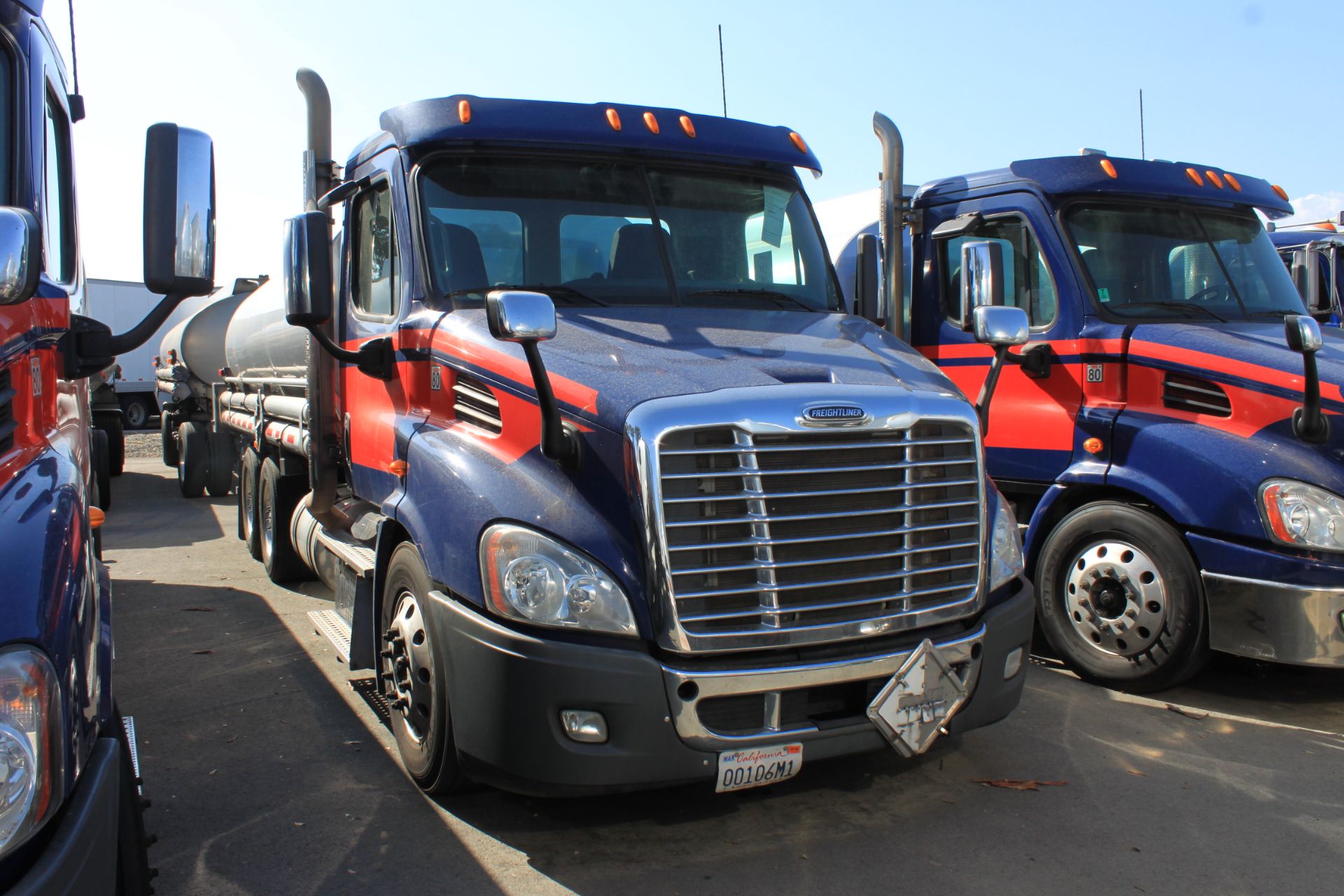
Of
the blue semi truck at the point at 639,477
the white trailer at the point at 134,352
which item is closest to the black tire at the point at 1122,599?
the blue semi truck at the point at 639,477

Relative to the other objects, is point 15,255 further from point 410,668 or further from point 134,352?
point 134,352

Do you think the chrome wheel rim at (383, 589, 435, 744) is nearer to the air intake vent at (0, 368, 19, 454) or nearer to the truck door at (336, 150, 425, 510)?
the truck door at (336, 150, 425, 510)

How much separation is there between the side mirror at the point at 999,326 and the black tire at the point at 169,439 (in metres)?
13.6

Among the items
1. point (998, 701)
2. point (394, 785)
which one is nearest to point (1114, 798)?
point (998, 701)

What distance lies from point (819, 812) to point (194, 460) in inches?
462

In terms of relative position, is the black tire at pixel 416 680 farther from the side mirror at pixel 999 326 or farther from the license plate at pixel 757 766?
the side mirror at pixel 999 326

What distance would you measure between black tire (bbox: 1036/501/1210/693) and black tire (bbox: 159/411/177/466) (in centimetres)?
1306

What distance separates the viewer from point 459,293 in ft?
14.4

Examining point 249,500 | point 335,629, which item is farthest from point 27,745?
point 249,500

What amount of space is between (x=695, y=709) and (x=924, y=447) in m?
1.19

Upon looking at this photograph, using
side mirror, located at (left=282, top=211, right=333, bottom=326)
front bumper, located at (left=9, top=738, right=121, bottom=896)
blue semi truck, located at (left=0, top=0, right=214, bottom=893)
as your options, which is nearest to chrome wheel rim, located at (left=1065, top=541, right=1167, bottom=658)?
side mirror, located at (left=282, top=211, right=333, bottom=326)

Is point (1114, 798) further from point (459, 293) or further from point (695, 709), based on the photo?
point (459, 293)

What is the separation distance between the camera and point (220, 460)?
44.9ft

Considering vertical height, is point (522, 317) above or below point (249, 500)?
above
